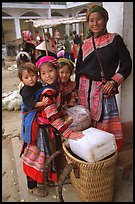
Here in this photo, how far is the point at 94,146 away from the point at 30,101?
71 cm

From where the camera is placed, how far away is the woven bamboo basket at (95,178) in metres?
1.58

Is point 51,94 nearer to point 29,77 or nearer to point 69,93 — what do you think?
point 29,77

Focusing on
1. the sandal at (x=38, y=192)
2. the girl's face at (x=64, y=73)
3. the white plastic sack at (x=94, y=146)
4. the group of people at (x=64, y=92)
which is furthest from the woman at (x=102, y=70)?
the sandal at (x=38, y=192)

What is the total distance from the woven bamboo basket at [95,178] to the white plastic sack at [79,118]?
23cm

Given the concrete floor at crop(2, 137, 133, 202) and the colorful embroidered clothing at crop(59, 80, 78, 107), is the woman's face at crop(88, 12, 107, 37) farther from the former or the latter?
the concrete floor at crop(2, 137, 133, 202)

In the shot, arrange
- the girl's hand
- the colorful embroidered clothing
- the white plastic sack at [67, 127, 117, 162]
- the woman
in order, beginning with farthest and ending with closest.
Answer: the colorful embroidered clothing → the woman → the girl's hand → the white plastic sack at [67, 127, 117, 162]

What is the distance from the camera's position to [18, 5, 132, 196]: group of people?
71.5 inches

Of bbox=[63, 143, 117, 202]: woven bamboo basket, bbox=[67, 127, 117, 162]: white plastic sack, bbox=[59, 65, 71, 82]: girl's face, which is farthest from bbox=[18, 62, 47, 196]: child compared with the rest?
bbox=[67, 127, 117, 162]: white plastic sack

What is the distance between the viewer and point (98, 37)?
1977 mm

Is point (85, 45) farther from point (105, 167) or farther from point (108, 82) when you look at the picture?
point (105, 167)

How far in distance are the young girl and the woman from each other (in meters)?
0.34

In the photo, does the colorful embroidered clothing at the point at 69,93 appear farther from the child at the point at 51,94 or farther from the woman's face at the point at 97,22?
the woman's face at the point at 97,22

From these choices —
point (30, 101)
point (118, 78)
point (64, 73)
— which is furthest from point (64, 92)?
point (118, 78)

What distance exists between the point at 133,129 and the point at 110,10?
4.94 feet
